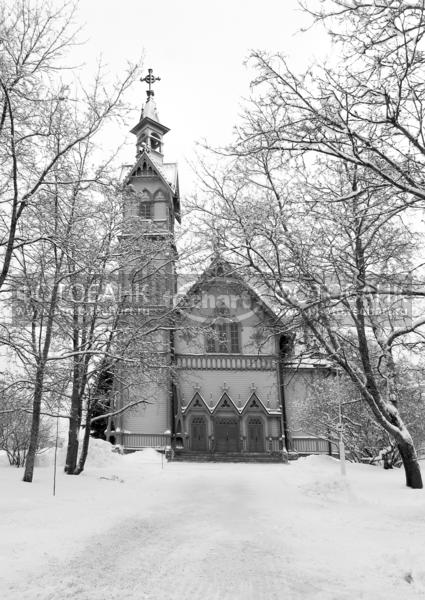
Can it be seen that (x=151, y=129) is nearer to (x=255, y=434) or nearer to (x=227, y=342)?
(x=227, y=342)

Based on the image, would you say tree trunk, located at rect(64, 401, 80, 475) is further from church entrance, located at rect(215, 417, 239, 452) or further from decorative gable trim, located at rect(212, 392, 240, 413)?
church entrance, located at rect(215, 417, 239, 452)

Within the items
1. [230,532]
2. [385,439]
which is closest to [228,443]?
[385,439]

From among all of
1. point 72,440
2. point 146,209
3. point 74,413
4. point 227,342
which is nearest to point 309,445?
point 227,342

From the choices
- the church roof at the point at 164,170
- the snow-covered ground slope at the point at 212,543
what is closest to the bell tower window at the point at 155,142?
the church roof at the point at 164,170

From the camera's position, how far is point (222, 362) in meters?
32.6

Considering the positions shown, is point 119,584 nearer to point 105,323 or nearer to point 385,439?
point 105,323

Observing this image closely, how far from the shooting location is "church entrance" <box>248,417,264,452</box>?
31000 millimetres

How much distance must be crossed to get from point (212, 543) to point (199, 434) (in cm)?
2463

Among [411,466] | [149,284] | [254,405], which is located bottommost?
[411,466]

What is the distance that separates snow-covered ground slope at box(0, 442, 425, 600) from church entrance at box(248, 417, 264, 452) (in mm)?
18247

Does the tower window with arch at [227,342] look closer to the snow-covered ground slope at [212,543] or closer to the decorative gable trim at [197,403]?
the decorative gable trim at [197,403]

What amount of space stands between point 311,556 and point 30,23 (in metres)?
10.5

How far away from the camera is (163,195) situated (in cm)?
3647

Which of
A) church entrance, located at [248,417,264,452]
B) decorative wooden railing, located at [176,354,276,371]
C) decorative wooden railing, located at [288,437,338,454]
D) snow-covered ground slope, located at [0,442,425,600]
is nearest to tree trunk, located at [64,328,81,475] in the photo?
snow-covered ground slope, located at [0,442,425,600]
